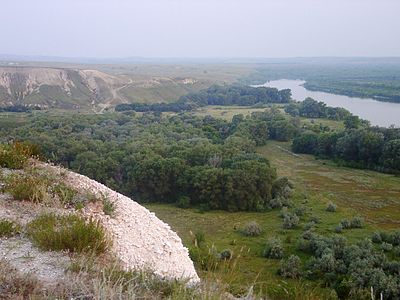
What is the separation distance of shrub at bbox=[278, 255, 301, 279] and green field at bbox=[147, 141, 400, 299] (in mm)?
573

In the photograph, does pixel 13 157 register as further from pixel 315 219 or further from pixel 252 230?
pixel 315 219

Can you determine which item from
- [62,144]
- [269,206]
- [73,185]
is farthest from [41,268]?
[62,144]

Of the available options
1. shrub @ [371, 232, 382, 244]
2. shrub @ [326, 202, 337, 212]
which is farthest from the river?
shrub @ [371, 232, 382, 244]

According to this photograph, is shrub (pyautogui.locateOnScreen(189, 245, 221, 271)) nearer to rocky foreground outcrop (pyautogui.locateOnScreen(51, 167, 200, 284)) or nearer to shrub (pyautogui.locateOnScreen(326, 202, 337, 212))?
rocky foreground outcrop (pyautogui.locateOnScreen(51, 167, 200, 284))

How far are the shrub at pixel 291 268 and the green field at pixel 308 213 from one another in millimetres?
573

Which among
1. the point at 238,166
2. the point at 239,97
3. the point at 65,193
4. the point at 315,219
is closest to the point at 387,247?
the point at 315,219

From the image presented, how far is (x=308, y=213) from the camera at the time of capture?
4116 centimetres

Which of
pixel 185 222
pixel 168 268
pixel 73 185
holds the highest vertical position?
pixel 73 185

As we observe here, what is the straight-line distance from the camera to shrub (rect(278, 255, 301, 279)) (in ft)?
83.7

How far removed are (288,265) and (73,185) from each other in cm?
1979

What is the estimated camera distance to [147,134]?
6544cm

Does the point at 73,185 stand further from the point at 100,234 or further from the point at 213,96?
the point at 213,96

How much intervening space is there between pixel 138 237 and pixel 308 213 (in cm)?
3482

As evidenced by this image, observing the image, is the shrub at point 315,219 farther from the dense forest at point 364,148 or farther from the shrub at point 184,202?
the dense forest at point 364,148
